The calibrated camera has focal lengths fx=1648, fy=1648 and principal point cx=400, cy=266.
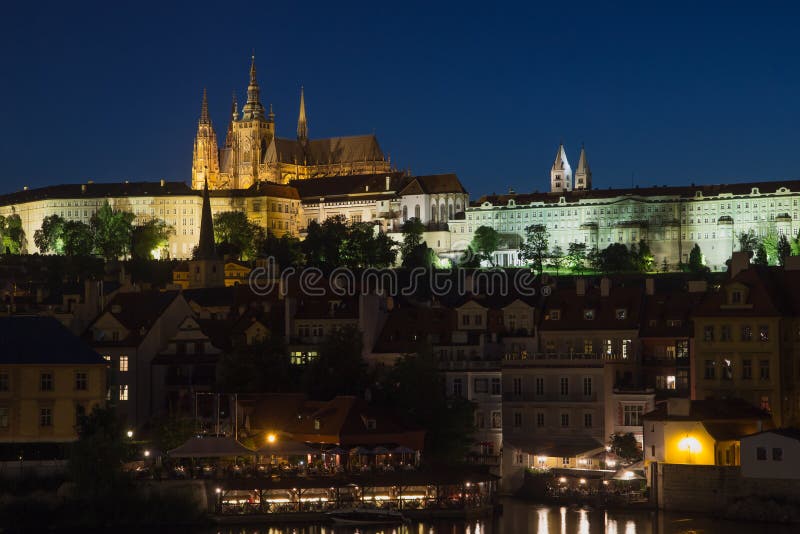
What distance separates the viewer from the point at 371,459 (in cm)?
6281

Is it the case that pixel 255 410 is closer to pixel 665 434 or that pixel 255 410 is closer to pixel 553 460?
pixel 553 460

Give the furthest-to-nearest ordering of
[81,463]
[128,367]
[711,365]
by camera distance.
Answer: [128,367], [711,365], [81,463]

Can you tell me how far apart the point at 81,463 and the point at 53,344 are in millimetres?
7908

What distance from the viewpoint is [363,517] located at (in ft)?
188

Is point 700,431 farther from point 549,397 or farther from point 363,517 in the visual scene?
point 363,517

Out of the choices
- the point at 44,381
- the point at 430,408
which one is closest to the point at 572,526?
the point at 430,408

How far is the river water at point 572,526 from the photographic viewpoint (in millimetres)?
56094

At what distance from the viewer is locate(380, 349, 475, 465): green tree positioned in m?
65.6

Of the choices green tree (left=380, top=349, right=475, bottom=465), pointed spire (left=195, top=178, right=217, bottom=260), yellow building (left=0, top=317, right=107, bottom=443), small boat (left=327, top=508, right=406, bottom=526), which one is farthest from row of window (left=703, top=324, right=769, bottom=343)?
pointed spire (left=195, top=178, right=217, bottom=260)

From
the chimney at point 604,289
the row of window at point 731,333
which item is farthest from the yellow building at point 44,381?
the row of window at point 731,333

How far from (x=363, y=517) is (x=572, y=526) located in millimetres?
7414

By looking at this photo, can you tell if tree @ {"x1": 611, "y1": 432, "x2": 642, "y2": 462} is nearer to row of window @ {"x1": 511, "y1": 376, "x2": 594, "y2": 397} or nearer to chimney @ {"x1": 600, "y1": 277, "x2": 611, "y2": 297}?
row of window @ {"x1": 511, "y1": 376, "x2": 594, "y2": 397}

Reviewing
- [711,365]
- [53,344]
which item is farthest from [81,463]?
[711,365]

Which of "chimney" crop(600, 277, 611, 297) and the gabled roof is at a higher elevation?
"chimney" crop(600, 277, 611, 297)
